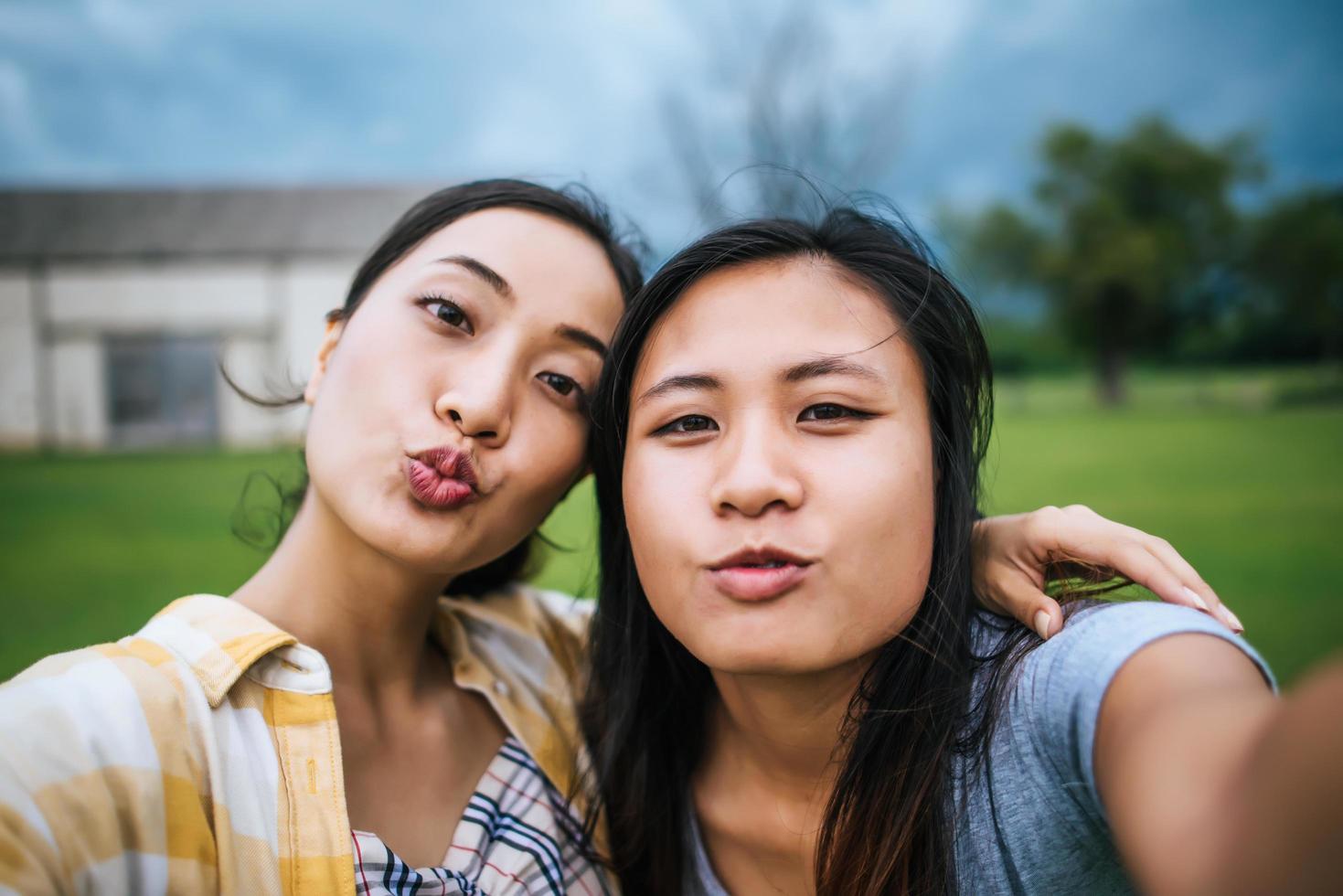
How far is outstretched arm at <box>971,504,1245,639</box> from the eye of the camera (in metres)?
1.46

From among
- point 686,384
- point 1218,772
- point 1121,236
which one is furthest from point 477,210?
point 1121,236

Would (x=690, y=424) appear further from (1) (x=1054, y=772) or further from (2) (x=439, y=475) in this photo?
(1) (x=1054, y=772)

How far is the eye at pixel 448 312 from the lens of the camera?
6.59ft

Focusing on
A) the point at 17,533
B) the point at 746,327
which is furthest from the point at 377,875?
the point at 17,533

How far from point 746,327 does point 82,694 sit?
4.44 ft

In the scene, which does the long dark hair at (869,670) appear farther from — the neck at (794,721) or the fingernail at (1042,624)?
the fingernail at (1042,624)

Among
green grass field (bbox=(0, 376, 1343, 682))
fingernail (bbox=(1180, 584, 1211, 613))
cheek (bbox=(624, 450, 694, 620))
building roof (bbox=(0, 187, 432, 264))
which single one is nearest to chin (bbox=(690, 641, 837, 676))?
cheek (bbox=(624, 450, 694, 620))

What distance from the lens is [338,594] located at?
2.13 m

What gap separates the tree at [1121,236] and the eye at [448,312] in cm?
3727

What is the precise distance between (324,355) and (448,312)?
0.51 meters

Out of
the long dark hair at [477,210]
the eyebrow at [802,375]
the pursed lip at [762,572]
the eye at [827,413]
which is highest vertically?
the long dark hair at [477,210]

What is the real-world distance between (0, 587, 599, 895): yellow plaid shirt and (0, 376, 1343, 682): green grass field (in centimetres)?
94

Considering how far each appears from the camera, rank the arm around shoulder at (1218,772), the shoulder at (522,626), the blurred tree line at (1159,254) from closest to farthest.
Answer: the arm around shoulder at (1218,772)
the shoulder at (522,626)
the blurred tree line at (1159,254)

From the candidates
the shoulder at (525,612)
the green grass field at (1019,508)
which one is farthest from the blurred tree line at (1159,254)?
the shoulder at (525,612)
